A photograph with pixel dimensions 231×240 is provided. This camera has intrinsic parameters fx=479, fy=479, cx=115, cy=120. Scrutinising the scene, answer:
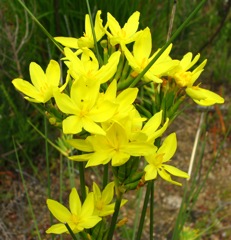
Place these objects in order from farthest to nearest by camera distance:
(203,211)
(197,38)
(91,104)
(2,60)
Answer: (197,38) → (203,211) → (2,60) → (91,104)

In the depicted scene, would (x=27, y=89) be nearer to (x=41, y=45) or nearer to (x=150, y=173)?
(x=150, y=173)

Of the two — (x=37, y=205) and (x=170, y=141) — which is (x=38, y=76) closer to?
(x=170, y=141)

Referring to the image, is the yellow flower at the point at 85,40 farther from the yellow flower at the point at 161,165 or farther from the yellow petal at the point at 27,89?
the yellow flower at the point at 161,165

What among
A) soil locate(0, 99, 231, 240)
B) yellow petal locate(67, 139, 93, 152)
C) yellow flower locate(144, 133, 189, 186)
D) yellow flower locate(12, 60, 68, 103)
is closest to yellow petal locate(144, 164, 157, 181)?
yellow flower locate(144, 133, 189, 186)

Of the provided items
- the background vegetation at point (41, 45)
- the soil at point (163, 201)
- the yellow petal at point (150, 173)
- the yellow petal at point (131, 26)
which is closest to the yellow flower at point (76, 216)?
the yellow petal at point (150, 173)

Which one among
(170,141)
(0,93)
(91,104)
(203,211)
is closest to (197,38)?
(203,211)

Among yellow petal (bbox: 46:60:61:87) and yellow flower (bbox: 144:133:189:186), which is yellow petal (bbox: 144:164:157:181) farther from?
yellow petal (bbox: 46:60:61:87)

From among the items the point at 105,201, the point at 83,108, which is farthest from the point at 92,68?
the point at 105,201
